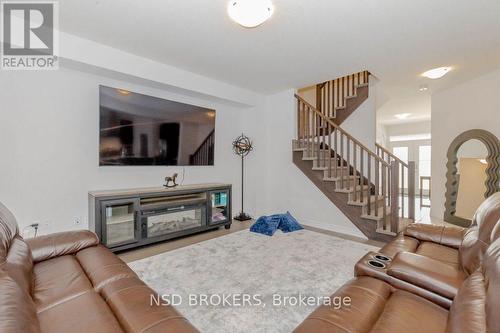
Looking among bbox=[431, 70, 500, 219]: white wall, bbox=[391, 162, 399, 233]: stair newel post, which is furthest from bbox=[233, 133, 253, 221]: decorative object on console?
bbox=[431, 70, 500, 219]: white wall

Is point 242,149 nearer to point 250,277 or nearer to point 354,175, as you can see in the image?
point 354,175

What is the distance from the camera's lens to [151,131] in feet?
10.8

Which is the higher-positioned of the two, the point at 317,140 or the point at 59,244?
the point at 317,140

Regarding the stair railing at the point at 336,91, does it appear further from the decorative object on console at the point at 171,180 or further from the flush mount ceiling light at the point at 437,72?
the decorative object on console at the point at 171,180

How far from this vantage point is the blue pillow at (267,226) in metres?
3.58

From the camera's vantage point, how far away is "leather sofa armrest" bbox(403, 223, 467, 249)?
1.98m

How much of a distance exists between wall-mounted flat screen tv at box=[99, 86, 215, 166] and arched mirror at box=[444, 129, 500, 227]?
166 inches

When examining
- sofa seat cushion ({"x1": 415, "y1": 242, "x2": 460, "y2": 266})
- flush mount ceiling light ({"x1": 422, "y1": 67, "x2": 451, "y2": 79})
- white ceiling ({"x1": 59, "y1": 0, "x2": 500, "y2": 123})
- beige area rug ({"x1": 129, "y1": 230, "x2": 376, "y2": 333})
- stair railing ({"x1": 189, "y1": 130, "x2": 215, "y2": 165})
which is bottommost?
beige area rug ({"x1": 129, "y1": 230, "x2": 376, "y2": 333})

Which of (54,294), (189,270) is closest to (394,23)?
(189,270)

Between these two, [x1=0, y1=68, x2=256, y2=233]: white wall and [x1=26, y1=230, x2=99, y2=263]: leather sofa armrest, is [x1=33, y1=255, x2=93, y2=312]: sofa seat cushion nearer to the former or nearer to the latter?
[x1=26, y1=230, x2=99, y2=263]: leather sofa armrest

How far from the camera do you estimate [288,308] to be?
5.86ft

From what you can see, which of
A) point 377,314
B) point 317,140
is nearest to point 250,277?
point 377,314

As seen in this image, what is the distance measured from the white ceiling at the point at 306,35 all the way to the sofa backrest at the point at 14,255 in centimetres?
180

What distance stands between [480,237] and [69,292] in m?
2.37
